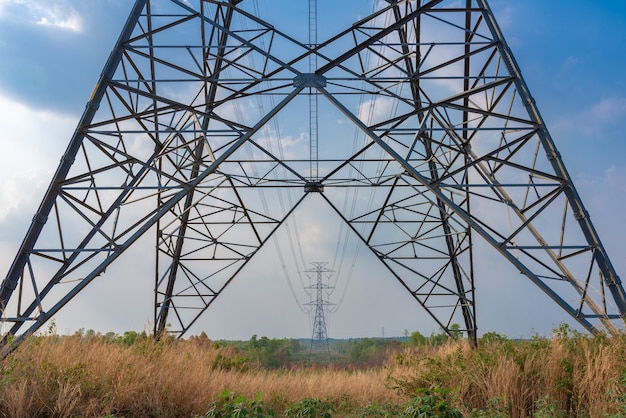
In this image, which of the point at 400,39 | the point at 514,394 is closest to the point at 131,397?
the point at 514,394

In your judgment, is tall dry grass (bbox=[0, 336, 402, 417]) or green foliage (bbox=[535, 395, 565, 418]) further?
tall dry grass (bbox=[0, 336, 402, 417])

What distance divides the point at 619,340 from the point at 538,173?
3.98 meters

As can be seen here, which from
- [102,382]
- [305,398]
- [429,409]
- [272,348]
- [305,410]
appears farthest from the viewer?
[272,348]

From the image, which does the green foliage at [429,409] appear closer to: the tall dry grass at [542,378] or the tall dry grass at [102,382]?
the tall dry grass at [542,378]

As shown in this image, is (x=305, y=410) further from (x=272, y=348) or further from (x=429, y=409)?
(x=272, y=348)

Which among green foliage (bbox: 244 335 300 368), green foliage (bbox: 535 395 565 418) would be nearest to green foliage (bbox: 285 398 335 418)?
green foliage (bbox: 535 395 565 418)

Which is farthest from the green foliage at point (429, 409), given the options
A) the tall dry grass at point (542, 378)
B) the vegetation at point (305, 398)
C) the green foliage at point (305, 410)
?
the green foliage at point (305, 410)

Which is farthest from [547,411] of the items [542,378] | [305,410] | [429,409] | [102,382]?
[102,382]

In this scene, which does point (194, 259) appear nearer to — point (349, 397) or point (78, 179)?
point (78, 179)

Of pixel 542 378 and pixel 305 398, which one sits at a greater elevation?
pixel 542 378

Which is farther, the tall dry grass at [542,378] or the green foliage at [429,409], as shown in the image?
the tall dry grass at [542,378]

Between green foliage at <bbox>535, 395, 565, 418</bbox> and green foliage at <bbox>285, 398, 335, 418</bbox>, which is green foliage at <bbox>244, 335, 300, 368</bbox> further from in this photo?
green foliage at <bbox>535, 395, 565, 418</bbox>

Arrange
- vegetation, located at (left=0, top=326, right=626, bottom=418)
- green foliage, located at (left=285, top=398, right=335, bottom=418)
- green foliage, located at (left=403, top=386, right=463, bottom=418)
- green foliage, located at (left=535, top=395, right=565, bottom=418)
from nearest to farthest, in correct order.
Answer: green foliage, located at (left=403, top=386, right=463, bottom=418) → green foliage, located at (left=535, top=395, right=565, bottom=418) → vegetation, located at (left=0, top=326, right=626, bottom=418) → green foliage, located at (left=285, top=398, right=335, bottom=418)

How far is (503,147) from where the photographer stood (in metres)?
12.1
